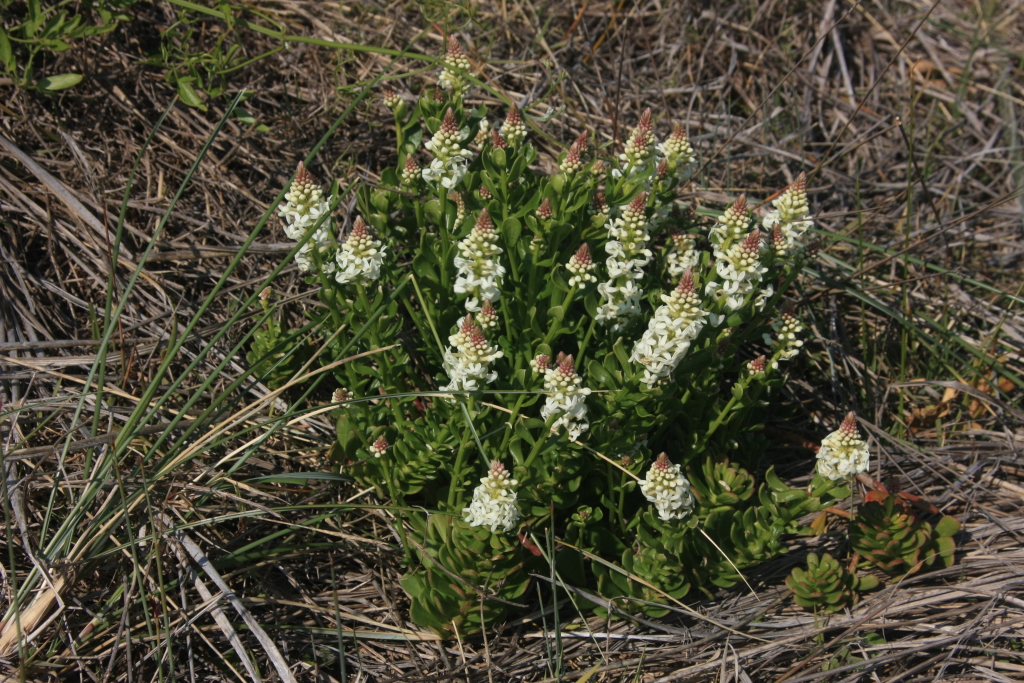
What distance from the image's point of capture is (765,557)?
273 centimetres

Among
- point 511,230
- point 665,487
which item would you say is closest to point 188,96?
point 511,230

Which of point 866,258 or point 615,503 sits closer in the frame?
point 615,503

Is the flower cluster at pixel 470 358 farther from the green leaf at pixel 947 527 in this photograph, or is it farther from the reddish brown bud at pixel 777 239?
the green leaf at pixel 947 527

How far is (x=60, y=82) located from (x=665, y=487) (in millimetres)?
3366

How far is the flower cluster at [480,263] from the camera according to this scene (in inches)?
97.8

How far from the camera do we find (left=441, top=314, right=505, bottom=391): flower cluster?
235 cm

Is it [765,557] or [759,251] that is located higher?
[759,251]

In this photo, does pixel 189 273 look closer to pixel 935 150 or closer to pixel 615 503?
pixel 615 503

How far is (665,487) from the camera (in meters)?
2.50

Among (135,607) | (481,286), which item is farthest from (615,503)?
(135,607)

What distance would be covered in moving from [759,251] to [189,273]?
2608mm

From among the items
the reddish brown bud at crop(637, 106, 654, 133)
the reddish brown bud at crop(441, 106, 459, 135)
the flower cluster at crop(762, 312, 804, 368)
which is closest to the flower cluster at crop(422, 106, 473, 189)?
the reddish brown bud at crop(441, 106, 459, 135)

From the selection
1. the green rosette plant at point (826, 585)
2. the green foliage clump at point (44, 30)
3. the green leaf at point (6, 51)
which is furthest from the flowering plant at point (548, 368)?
the green leaf at point (6, 51)

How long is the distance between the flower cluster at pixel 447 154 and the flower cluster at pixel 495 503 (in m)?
1.06
